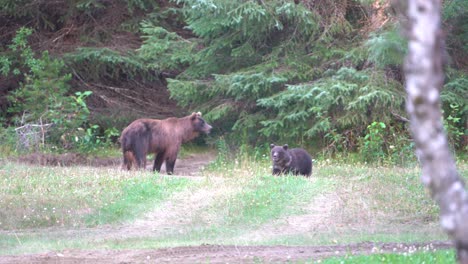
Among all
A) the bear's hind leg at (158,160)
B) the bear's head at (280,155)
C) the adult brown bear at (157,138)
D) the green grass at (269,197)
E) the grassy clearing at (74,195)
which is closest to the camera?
the green grass at (269,197)

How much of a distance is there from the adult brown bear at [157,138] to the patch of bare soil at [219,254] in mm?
9032

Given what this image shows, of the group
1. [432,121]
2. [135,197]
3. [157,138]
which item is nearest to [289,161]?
[157,138]

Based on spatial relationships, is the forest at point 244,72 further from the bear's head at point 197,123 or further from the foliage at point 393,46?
the foliage at point 393,46

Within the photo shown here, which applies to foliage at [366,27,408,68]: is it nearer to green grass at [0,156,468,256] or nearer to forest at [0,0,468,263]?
forest at [0,0,468,263]

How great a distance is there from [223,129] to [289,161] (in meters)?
7.08

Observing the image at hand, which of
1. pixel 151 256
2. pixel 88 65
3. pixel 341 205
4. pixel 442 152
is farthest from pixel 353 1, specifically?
pixel 442 152

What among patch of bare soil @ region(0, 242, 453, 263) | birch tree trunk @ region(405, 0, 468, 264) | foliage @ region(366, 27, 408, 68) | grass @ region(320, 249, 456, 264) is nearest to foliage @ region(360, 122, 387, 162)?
patch of bare soil @ region(0, 242, 453, 263)

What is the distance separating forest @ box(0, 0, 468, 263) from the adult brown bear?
748 millimetres

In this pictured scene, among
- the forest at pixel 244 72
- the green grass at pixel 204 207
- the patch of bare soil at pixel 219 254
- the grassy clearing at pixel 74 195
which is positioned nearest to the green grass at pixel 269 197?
the green grass at pixel 204 207

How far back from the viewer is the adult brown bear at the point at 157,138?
63.7 ft

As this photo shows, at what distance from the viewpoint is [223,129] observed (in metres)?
24.4

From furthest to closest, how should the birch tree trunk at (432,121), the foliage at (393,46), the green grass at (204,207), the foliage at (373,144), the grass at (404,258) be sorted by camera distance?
the foliage at (373,144) < the green grass at (204,207) < the grass at (404,258) < the foliage at (393,46) < the birch tree trunk at (432,121)

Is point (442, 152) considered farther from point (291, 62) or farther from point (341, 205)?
point (291, 62)

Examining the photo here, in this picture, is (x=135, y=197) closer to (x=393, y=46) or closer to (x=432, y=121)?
(x=393, y=46)
